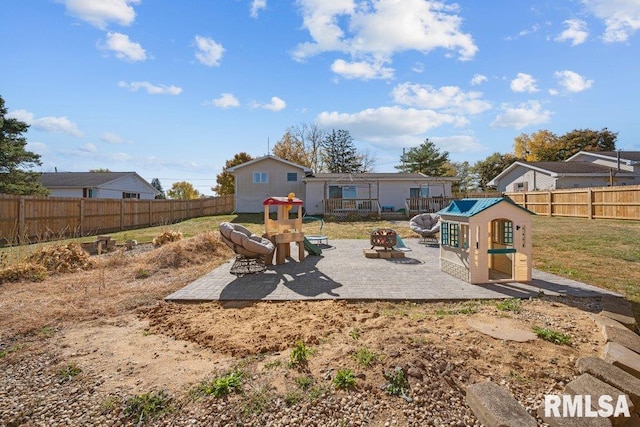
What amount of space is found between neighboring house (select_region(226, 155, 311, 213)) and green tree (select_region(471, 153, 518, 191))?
3093cm

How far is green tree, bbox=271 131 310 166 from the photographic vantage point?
40906mm

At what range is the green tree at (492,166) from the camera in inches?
1724

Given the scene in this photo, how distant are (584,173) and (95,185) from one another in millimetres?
40959

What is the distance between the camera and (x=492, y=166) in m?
45.1

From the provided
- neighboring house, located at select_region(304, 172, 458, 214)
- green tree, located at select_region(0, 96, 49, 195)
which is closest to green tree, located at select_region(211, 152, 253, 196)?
neighboring house, located at select_region(304, 172, 458, 214)

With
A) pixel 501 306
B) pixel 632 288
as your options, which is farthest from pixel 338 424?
pixel 632 288

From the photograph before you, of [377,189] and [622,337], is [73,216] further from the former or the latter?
[622,337]

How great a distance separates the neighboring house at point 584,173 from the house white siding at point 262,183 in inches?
856

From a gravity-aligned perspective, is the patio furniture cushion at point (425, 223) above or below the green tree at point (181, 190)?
below

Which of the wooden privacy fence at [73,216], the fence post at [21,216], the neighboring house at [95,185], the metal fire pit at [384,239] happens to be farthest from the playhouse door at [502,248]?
the neighboring house at [95,185]

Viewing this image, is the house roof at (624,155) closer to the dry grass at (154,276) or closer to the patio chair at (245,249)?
the dry grass at (154,276)

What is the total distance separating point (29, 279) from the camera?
6.71 metres

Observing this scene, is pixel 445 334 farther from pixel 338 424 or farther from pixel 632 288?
pixel 632 288

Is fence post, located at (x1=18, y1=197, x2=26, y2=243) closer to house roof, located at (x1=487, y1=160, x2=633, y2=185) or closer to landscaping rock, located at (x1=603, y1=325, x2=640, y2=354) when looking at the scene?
landscaping rock, located at (x1=603, y1=325, x2=640, y2=354)
